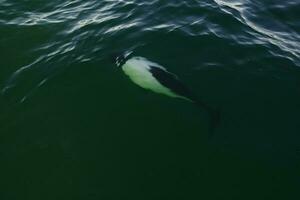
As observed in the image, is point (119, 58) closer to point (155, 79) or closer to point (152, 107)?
point (155, 79)

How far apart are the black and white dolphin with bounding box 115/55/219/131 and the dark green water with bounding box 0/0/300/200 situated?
242 mm

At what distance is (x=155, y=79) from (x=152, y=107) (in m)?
0.79

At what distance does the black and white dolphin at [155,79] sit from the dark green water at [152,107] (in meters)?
0.24

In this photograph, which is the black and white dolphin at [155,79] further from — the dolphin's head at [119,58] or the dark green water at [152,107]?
the dark green water at [152,107]

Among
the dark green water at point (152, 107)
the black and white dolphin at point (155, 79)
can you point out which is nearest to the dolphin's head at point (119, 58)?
the black and white dolphin at point (155, 79)

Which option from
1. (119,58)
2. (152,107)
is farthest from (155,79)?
(119,58)

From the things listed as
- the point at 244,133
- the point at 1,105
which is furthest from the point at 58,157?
the point at 244,133

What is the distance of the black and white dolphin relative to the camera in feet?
28.9

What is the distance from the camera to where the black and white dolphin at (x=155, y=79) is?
28.9ft

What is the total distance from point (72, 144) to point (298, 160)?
5.20 meters

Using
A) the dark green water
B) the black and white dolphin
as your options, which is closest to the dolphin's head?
the black and white dolphin

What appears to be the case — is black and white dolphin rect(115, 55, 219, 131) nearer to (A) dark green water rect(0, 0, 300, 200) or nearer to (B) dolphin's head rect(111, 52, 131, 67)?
(B) dolphin's head rect(111, 52, 131, 67)

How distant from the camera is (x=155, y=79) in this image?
945cm

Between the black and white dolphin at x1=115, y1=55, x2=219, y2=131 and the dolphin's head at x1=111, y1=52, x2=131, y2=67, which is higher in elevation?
the dolphin's head at x1=111, y1=52, x2=131, y2=67
